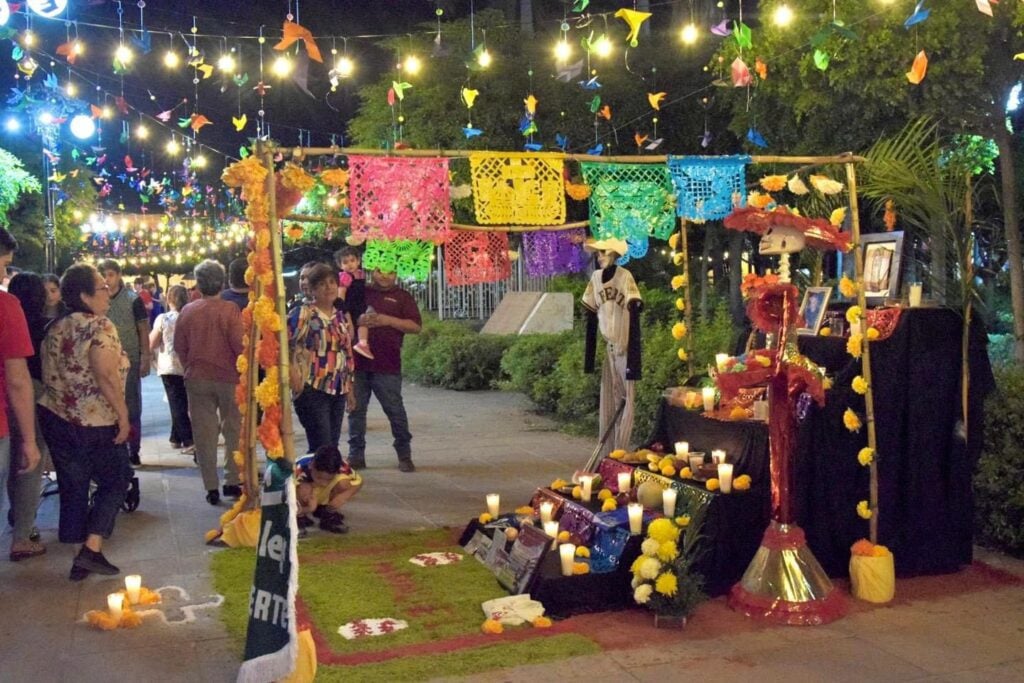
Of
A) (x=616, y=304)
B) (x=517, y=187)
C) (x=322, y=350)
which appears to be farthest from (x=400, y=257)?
(x=616, y=304)

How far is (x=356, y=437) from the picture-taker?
8500mm

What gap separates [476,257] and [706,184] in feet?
6.12

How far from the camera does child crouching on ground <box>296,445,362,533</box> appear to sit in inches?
246

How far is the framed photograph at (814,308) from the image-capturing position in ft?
18.9

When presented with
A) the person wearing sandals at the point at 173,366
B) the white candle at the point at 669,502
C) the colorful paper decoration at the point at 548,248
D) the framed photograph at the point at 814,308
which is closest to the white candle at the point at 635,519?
the white candle at the point at 669,502

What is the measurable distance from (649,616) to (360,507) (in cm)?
300

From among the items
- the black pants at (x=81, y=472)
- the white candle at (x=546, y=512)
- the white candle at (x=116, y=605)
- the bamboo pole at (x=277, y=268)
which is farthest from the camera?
the white candle at (x=546, y=512)

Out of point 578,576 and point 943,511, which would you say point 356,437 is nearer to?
point 578,576

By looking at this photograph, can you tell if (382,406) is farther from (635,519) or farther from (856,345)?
(856,345)

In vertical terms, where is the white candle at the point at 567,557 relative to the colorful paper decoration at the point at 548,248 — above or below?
below

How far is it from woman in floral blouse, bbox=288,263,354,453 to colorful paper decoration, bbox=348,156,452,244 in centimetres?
142

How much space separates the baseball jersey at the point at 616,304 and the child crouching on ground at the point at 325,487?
2.28 meters

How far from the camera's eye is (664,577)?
4.49 metres

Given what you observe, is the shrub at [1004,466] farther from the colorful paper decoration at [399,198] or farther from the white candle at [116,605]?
the white candle at [116,605]
